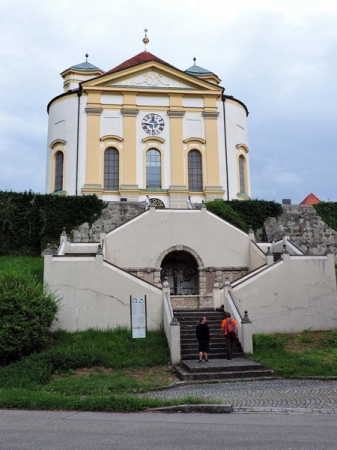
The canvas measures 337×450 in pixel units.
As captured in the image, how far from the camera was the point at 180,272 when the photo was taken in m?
25.2

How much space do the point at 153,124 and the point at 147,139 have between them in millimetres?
1516

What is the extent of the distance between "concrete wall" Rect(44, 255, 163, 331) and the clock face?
2142cm

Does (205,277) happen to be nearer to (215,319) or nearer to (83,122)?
(215,319)

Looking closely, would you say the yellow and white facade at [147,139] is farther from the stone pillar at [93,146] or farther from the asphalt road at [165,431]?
the asphalt road at [165,431]

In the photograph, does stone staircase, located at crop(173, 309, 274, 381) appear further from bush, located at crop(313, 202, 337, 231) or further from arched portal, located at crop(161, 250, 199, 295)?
bush, located at crop(313, 202, 337, 231)

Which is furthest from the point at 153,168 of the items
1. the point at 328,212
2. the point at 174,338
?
the point at 174,338

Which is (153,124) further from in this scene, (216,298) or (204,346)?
(204,346)

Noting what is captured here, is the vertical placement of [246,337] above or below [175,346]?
above

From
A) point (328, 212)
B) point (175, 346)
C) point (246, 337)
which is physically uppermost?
point (328, 212)

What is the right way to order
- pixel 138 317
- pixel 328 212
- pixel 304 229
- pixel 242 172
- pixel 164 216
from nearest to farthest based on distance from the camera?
1. pixel 138 317
2. pixel 164 216
3. pixel 304 229
4. pixel 328 212
5. pixel 242 172

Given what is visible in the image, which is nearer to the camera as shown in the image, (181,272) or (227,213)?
(181,272)

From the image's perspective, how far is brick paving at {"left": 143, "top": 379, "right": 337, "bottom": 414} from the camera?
1021 centimetres

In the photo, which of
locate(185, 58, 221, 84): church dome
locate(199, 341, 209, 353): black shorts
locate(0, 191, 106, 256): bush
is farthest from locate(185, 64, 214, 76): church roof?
locate(199, 341, 209, 353): black shorts

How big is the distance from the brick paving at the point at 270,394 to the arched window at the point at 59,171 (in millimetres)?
27892
